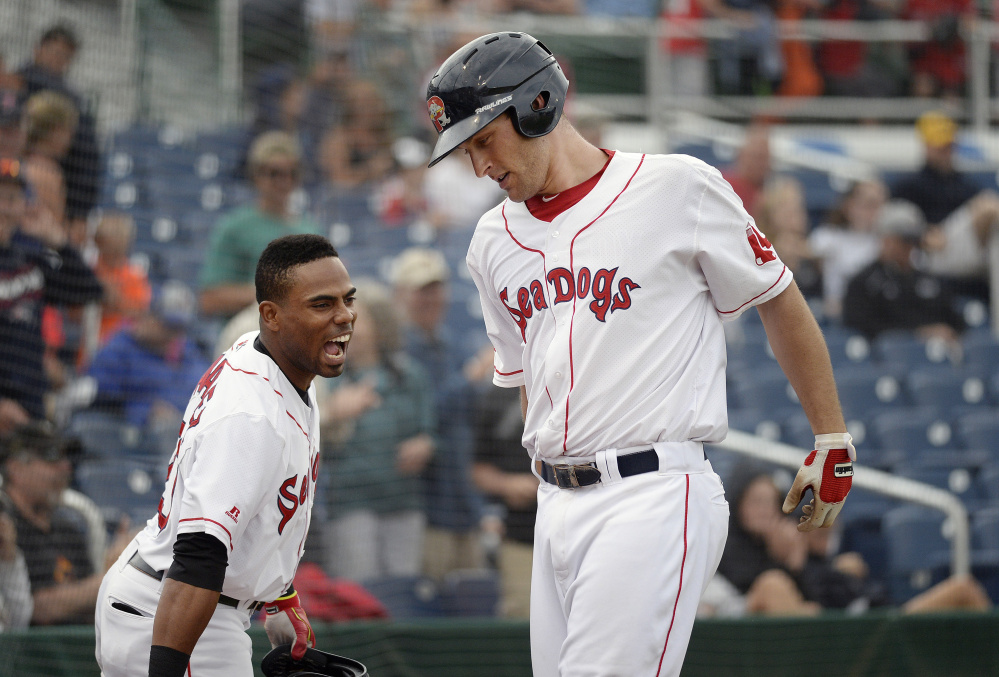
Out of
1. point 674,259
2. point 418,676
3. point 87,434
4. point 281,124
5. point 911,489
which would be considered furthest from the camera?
point 281,124

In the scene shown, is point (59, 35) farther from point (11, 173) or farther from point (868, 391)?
point (868, 391)

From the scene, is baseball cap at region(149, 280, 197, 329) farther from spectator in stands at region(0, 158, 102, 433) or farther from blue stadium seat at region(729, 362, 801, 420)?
blue stadium seat at region(729, 362, 801, 420)

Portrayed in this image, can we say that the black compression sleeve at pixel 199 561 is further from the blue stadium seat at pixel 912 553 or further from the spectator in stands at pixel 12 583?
the blue stadium seat at pixel 912 553

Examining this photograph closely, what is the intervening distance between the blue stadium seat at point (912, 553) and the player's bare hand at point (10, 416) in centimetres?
443

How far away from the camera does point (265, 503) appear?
8.70 feet

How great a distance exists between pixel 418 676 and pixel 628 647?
2841mm

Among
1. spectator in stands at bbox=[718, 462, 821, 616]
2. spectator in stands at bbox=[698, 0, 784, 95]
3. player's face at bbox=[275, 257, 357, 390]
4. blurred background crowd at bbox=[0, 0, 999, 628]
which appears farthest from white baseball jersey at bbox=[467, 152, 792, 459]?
spectator in stands at bbox=[698, 0, 784, 95]

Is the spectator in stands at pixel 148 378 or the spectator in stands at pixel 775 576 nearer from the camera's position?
the spectator in stands at pixel 775 576

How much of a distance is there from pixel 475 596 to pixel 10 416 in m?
2.32

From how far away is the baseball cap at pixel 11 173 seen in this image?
16.9 feet

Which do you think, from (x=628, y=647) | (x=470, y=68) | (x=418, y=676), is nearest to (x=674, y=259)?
(x=470, y=68)

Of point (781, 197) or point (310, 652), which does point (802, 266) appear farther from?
point (310, 652)

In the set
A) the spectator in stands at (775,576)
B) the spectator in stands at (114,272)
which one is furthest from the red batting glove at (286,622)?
the spectator in stands at (114,272)

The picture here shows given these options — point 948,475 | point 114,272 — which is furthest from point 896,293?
point 114,272
